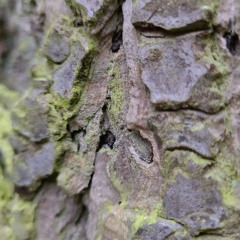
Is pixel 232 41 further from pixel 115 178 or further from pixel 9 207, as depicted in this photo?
pixel 9 207

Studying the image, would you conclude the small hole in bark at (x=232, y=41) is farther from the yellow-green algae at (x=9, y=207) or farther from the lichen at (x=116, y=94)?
the yellow-green algae at (x=9, y=207)

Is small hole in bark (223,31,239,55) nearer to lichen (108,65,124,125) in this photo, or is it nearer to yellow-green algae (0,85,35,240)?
lichen (108,65,124,125)

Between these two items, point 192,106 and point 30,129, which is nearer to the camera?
point 192,106

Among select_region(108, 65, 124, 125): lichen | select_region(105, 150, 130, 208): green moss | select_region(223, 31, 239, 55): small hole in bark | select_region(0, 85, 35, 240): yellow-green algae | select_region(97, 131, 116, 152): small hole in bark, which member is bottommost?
select_region(0, 85, 35, 240): yellow-green algae

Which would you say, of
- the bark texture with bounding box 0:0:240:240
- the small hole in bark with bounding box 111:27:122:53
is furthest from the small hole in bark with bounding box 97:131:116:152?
the small hole in bark with bounding box 111:27:122:53

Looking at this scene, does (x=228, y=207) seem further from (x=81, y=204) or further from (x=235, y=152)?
(x=81, y=204)

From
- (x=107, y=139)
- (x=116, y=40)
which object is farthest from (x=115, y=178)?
(x=116, y=40)

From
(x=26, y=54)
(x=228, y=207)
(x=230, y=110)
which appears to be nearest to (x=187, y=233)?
(x=228, y=207)
